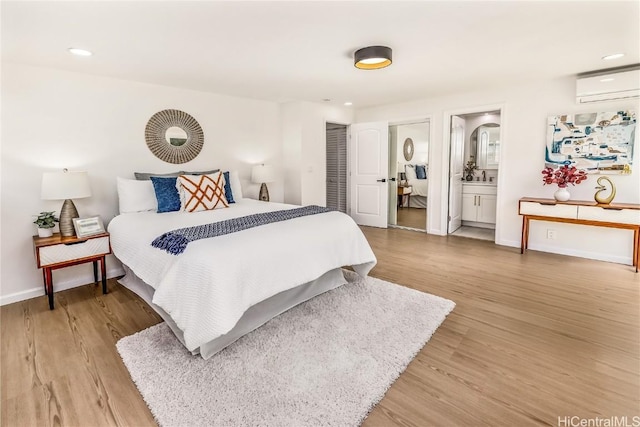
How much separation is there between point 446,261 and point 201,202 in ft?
9.53

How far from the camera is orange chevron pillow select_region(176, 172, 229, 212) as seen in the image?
10.7 ft

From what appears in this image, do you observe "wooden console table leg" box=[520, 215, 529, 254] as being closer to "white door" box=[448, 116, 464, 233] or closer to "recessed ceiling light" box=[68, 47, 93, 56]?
"white door" box=[448, 116, 464, 233]

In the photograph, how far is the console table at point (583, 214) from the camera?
10.9ft

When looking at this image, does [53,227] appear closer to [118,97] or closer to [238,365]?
[118,97]

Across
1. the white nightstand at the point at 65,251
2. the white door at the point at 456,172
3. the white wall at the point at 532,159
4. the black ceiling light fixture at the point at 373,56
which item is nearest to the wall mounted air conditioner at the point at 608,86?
the white wall at the point at 532,159

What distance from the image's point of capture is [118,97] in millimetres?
3398

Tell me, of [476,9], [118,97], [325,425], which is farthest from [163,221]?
[476,9]

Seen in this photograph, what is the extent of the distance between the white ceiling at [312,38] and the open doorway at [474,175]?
179 centimetres

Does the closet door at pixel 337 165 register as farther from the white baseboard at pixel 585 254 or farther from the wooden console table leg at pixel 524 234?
the white baseboard at pixel 585 254

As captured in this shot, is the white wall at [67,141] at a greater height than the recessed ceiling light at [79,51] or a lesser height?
lesser

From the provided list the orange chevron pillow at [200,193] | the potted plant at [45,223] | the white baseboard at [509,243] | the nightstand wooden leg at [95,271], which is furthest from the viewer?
the white baseboard at [509,243]

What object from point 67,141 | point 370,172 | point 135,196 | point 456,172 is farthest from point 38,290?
point 456,172

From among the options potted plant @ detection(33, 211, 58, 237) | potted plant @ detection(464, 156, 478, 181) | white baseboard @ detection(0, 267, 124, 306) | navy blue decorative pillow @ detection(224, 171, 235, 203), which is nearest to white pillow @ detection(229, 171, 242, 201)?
navy blue decorative pillow @ detection(224, 171, 235, 203)

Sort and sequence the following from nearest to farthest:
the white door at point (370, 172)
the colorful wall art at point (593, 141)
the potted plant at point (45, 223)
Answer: the potted plant at point (45, 223) → the colorful wall art at point (593, 141) → the white door at point (370, 172)
